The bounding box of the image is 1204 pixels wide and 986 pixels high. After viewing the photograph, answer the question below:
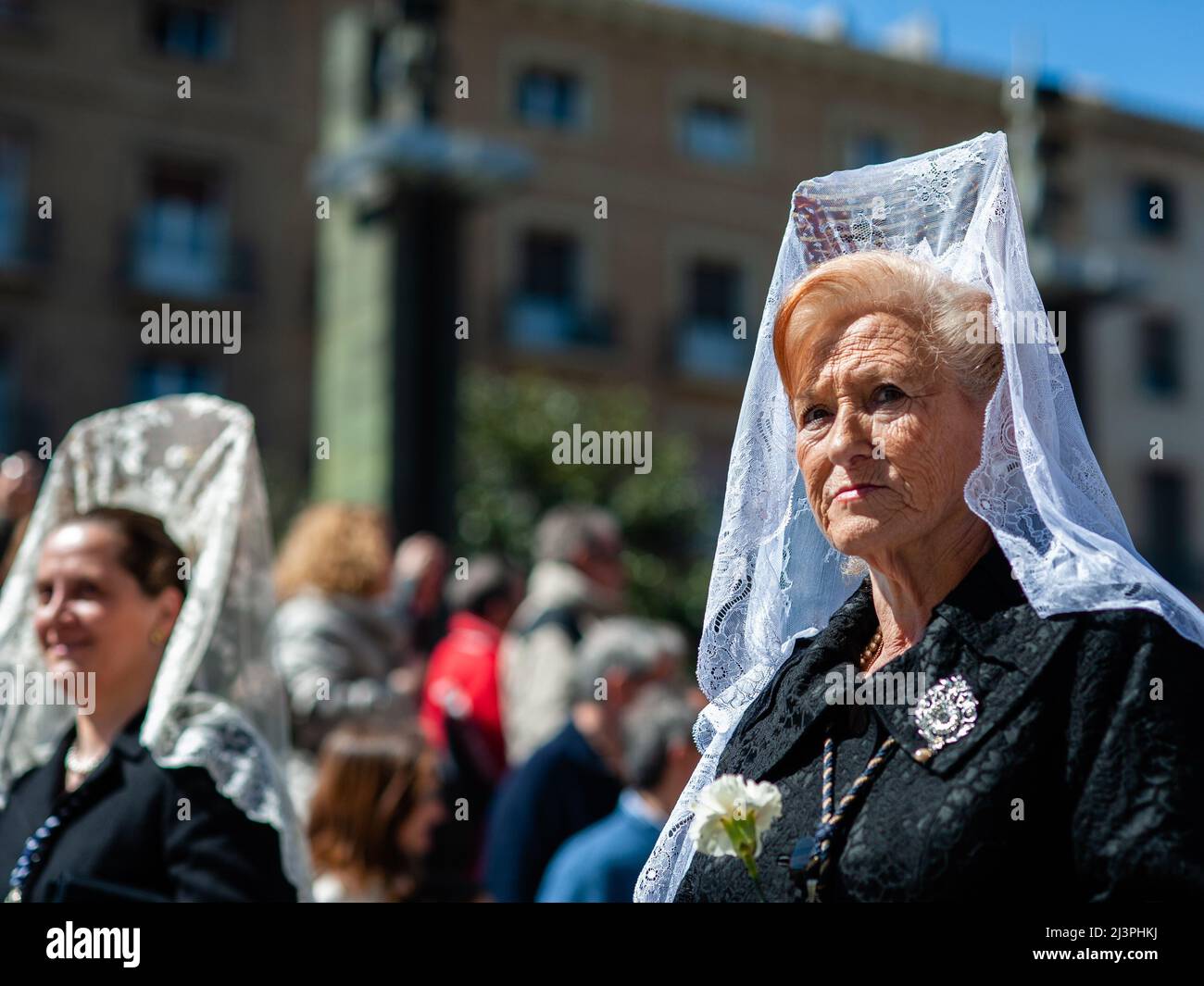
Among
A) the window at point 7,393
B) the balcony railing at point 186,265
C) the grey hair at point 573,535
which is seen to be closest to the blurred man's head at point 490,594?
the grey hair at point 573,535

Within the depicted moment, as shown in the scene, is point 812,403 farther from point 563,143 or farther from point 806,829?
point 563,143

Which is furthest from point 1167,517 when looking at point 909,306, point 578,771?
point 909,306

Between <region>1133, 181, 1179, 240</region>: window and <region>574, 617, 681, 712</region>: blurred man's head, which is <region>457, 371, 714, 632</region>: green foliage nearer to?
<region>1133, 181, 1179, 240</region>: window

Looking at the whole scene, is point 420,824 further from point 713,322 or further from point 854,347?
point 713,322

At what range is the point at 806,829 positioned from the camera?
208 centimetres

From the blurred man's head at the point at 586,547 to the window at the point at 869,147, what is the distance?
22.2m

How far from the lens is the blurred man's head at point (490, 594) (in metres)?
6.45

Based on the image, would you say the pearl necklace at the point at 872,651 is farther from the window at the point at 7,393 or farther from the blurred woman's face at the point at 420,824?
the window at the point at 7,393

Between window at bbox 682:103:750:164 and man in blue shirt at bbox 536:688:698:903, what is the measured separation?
76.2 ft

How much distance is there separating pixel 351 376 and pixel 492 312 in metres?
13.6

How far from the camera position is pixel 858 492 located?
7.03 feet

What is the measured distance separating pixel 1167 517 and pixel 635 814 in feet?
88.7

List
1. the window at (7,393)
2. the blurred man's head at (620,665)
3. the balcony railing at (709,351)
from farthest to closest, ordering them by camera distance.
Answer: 1. the balcony railing at (709,351)
2. the window at (7,393)
3. the blurred man's head at (620,665)
